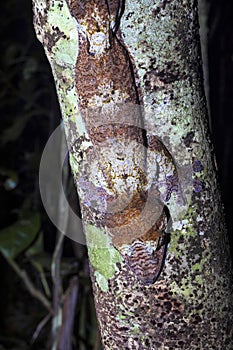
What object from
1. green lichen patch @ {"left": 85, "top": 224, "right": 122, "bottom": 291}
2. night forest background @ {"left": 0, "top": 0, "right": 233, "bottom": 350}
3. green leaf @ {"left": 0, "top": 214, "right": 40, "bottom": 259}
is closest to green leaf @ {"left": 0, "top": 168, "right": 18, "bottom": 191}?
night forest background @ {"left": 0, "top": 0, "right": 233, "bottom": 350}

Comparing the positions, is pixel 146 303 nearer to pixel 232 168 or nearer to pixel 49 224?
pixel 232 168

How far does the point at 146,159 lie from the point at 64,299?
709 mm

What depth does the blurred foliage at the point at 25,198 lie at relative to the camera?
1131mm

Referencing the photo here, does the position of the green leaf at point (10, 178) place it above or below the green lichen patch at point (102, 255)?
above

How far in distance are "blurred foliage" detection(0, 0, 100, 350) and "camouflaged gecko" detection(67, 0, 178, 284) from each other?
727 millimetres

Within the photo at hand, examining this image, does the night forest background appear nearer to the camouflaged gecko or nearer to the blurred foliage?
the blurred foliage

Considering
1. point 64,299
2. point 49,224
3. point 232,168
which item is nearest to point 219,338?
point 64,299

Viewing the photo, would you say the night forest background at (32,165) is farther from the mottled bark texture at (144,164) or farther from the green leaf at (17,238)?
the mottled bark texture at (144,164)

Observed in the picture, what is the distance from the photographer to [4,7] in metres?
1.64

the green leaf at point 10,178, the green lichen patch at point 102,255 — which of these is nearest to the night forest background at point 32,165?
the green leaf at point 10,178

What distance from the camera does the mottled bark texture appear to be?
32 cm

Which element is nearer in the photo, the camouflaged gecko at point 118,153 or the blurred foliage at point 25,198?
the camouflaged gecko at point 118,153

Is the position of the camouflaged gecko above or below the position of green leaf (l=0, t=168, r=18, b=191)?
below

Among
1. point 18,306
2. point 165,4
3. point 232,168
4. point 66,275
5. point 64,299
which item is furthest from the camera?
point 18,306
